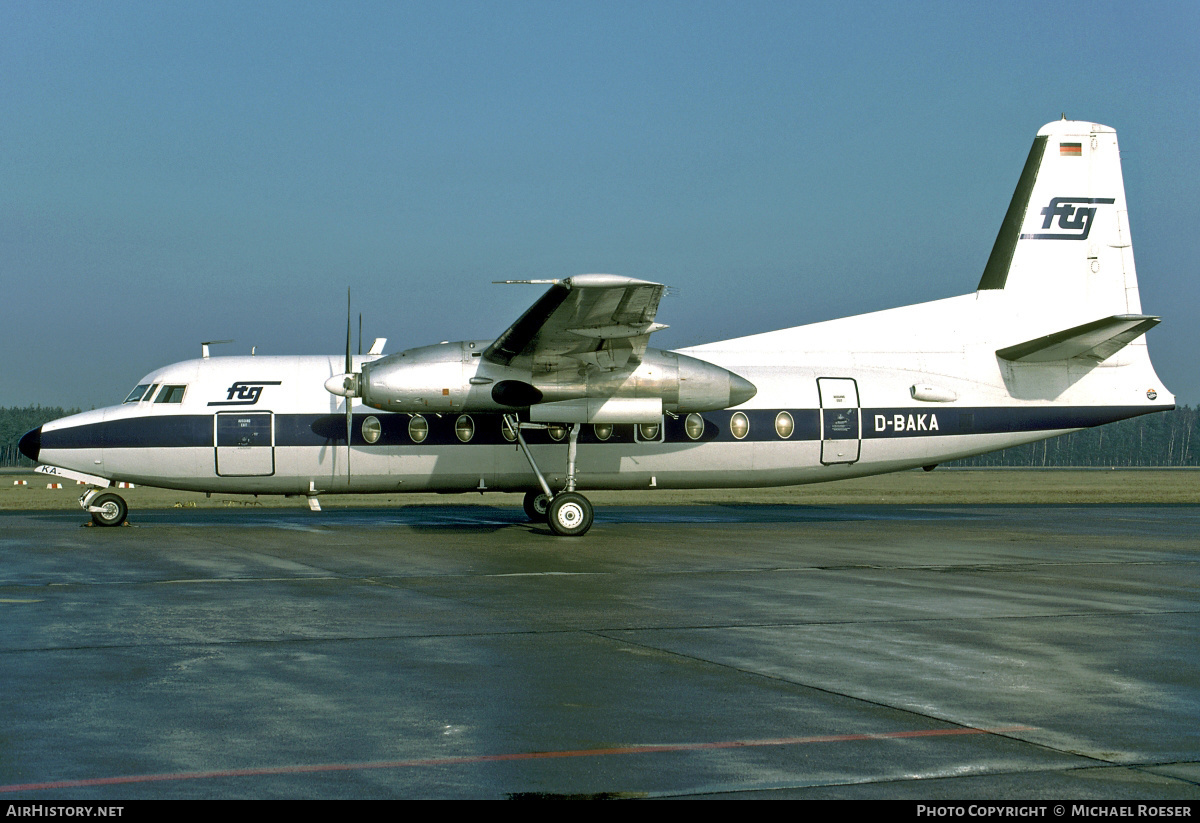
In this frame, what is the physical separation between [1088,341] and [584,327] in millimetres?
10212

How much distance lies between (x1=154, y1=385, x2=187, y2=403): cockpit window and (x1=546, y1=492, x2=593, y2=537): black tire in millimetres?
7625

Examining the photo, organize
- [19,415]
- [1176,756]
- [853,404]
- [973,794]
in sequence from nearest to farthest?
[973,794] < [1176,756] < [853,404] < [19,415]

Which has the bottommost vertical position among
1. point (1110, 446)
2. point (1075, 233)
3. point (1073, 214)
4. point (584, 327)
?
point (1110, 446)

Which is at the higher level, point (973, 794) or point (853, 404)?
point (853, 404)

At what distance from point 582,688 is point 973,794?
2.95 meters

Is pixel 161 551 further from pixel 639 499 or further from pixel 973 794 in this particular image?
pixel 639 499

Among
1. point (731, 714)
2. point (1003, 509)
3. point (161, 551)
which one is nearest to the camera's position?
point (731, 714)

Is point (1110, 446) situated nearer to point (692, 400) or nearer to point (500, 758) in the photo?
point (692, 400)

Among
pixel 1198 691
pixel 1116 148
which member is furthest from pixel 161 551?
pixel 1116 148

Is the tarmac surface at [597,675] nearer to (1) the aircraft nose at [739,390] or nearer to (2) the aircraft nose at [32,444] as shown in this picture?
(1) the aircraft nose at [739,390]

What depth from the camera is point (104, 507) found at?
842 inches

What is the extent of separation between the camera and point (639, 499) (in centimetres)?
4081

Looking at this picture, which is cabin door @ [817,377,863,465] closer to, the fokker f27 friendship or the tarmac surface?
the fokker f27 friendship

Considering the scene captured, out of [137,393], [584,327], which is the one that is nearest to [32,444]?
[137,393]
